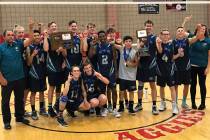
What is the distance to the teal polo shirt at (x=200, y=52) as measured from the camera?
21.7 feet

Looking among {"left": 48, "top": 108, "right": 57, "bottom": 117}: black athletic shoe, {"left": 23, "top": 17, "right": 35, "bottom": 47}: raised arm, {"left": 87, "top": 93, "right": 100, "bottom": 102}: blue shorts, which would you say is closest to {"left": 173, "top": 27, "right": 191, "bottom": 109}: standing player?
{"left": 87, "top": 93, "right": 100, "bottom": 102}: blue shorts

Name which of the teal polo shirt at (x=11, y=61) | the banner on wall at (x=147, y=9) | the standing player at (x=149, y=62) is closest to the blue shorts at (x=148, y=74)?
the standing player at (x=149, y=62)

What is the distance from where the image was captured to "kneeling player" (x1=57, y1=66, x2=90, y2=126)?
19.7 ft

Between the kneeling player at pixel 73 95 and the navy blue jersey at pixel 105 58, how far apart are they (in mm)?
491

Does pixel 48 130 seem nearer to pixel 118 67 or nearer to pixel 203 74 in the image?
pixel 118 67

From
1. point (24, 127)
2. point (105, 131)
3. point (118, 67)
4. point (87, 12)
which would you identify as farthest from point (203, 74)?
point (87, 12)

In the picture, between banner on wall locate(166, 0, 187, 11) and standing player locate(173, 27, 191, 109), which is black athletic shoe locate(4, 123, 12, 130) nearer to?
standing player locate(173, 27, 191, 109)

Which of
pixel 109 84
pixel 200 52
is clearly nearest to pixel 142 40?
pixel 109 84

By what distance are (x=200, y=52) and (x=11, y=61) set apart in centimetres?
340

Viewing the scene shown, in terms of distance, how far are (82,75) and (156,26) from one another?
30.2 ft

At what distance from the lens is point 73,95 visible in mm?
6164

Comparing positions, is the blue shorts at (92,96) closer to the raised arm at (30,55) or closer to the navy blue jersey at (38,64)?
the navy blue jersey at (38,64)

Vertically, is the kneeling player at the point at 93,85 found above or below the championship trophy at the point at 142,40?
below

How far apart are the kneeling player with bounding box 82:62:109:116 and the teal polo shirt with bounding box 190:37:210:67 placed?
1745mm
